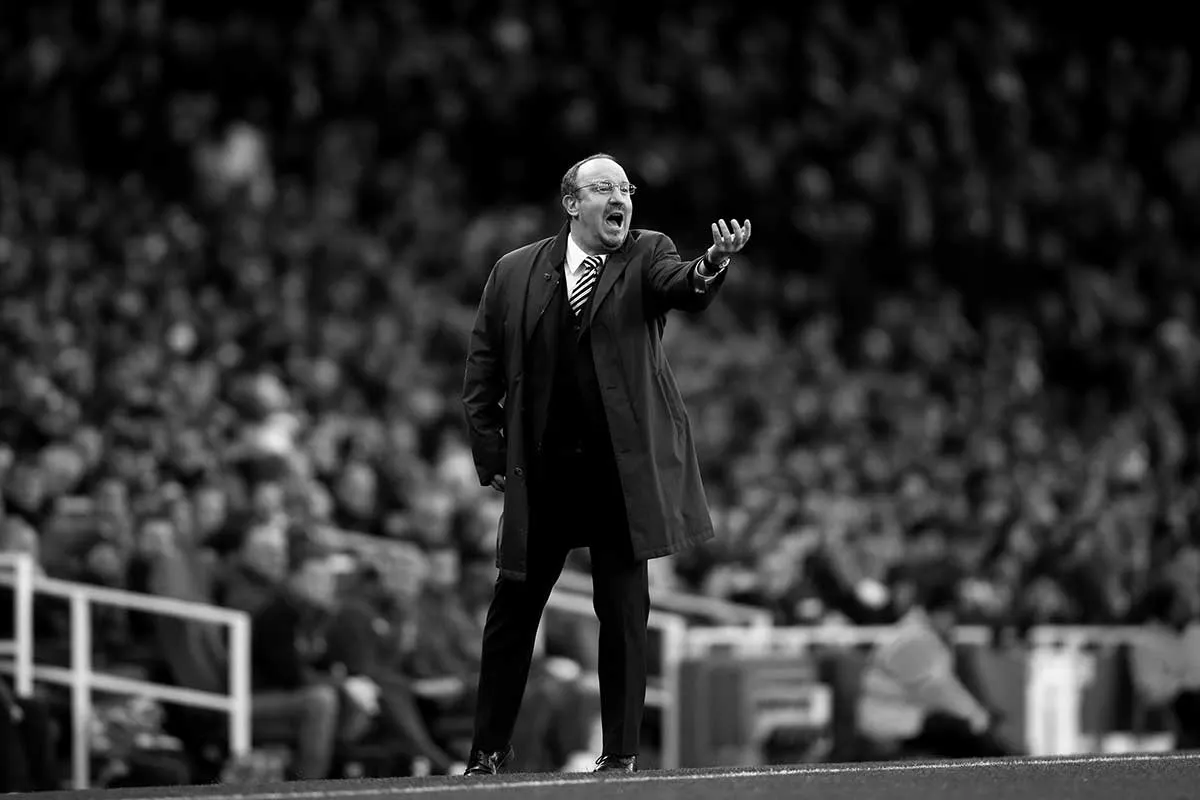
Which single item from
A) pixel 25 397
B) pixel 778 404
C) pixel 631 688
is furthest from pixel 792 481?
pixel 631 688

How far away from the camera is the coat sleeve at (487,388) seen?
21.9 feet

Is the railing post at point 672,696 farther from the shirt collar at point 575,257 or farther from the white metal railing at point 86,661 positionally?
the shirt collar at point 575,257

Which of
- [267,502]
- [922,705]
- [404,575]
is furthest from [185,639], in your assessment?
[922,705]

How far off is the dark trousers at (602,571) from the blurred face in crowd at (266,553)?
462 cm

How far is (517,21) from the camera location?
20.8 meters

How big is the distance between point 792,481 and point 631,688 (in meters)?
9.87

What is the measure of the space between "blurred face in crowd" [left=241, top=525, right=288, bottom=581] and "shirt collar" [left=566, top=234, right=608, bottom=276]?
4783 millimetres

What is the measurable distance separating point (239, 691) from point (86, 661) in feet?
2.30

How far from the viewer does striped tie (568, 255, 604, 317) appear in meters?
6.65

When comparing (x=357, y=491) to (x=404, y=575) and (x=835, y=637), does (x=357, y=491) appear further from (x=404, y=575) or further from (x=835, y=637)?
(x=835, y=637)

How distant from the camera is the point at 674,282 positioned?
6.51 meters

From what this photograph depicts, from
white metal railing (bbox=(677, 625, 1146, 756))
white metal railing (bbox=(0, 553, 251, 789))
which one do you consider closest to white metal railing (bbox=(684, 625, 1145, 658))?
white metal railing (bbox=(677, 625, 1146, 756))

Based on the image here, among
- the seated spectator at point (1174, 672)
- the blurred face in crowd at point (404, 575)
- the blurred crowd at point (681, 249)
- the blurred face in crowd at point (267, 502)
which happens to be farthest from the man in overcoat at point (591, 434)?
the seated spectator at point (1174, 672)

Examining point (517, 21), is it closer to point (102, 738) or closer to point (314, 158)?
point (314, 158)
